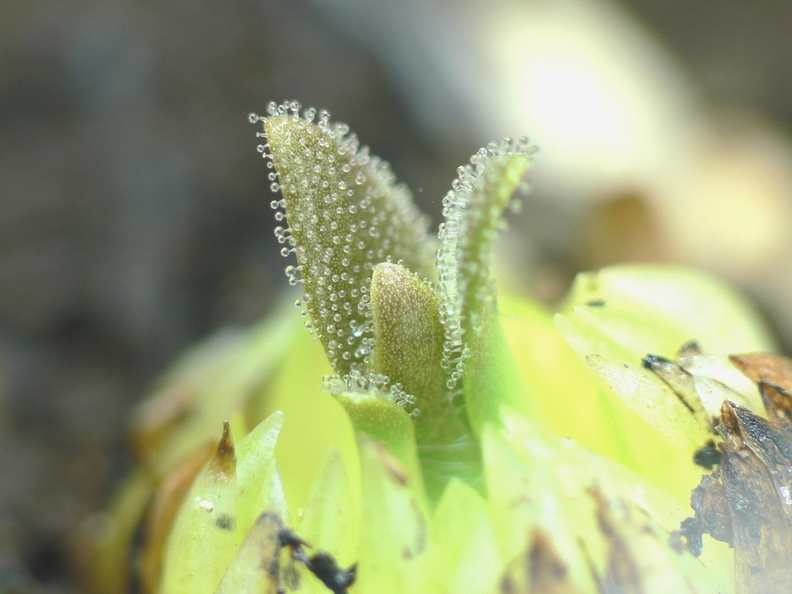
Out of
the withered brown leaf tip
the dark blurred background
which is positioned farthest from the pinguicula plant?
the dark blurred background

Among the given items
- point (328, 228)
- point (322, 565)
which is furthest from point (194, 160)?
point (322, 565)

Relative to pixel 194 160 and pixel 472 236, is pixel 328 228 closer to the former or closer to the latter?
pixel 472 236

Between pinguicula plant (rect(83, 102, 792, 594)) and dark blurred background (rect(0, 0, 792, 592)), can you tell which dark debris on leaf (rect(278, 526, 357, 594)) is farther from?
dark blurred background (rect(0, 0, 792, 592))

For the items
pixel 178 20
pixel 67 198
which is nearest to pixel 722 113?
pixel 178 20

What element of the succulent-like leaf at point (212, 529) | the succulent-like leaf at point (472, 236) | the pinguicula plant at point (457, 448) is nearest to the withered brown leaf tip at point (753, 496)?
the pinguicula plant at point (457, 448)

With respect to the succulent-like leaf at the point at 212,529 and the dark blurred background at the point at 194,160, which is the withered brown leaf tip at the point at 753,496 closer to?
the succulent-like leaf at the point at 212,529

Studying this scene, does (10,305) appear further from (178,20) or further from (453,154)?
(453,154)
